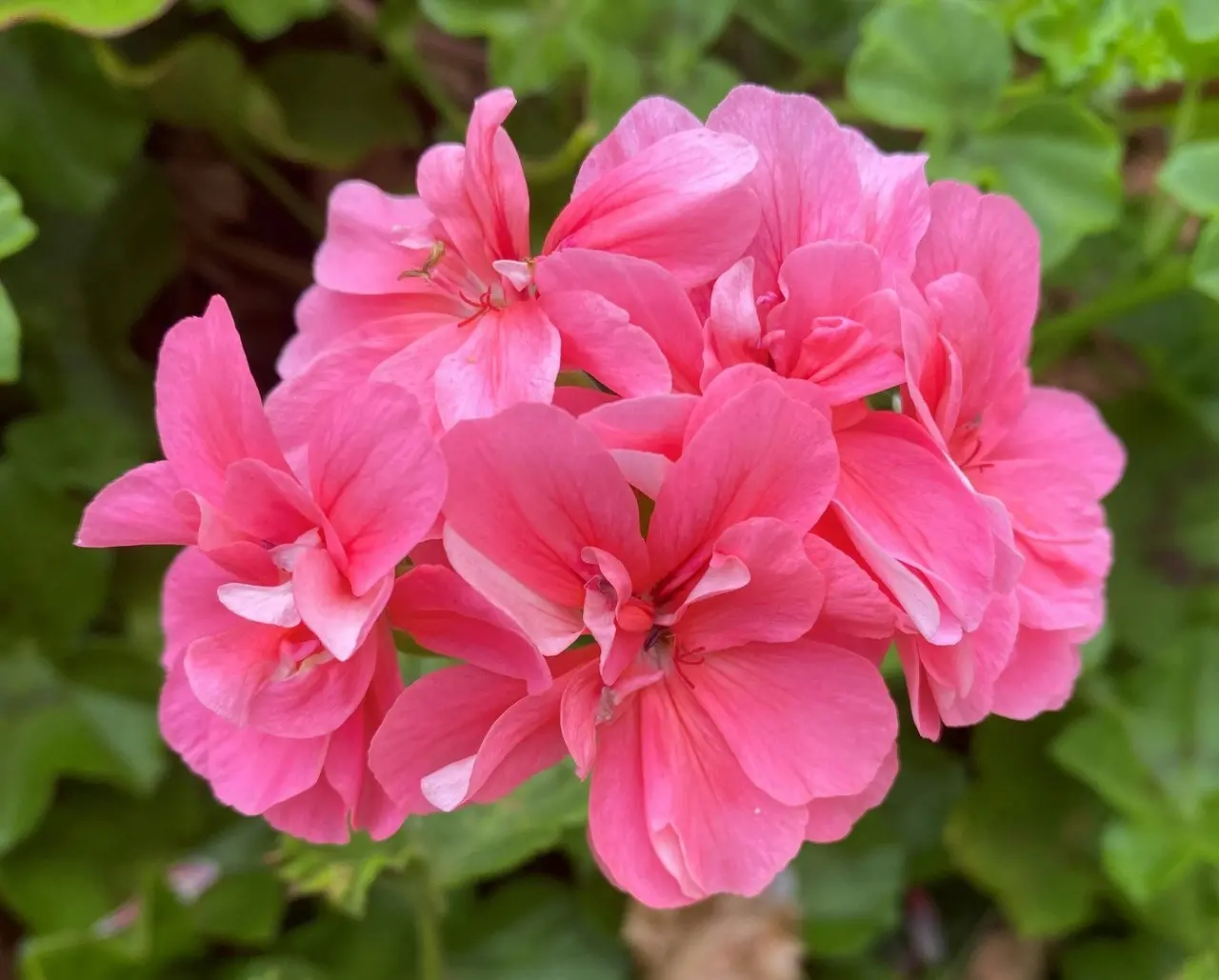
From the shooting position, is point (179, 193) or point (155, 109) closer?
point (155, 109)

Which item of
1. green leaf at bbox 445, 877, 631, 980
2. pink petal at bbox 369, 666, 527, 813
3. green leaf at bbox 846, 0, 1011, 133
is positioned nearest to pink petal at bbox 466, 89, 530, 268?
pink petal at bbox 369, 666, 527, 813

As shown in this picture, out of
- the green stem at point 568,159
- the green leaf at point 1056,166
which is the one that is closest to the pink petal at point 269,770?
the green stem at point 568,159

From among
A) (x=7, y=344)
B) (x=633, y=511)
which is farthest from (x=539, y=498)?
(x=7, y=344)

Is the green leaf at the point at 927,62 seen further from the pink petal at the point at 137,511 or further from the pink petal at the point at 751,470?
the pink petal at the point at 137,511

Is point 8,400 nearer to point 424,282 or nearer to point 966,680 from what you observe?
point 424,282

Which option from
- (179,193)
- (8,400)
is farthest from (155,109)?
(8,400)

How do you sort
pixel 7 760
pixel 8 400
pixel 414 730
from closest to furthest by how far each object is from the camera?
pixel 414 730 → pixel 7 760 → pixel 8 400

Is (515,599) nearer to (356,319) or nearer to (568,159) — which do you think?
(356,319)
